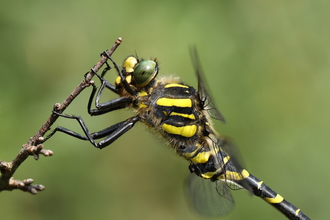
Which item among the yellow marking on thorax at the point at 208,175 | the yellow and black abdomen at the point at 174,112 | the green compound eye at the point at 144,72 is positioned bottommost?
the yellow marking on thorax at the point at 208,175

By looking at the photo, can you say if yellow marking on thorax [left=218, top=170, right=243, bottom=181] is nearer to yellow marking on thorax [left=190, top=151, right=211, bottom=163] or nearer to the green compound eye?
yellow marking on thorax [left=190, top=151, right=211, bottom=163]

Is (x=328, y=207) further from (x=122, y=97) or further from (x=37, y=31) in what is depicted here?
(x=37, y=31)

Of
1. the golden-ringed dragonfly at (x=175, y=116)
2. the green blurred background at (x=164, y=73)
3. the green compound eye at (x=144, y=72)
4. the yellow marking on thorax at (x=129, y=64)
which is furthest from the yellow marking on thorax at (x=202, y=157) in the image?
the green blurred background at (x=164, y=73)

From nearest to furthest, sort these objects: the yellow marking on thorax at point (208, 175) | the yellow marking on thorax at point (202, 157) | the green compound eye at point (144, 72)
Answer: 1. the green compound eye at point (144, 72)
2. the yellow marking on thorax at point (202, 157)
3. the yellow marking on thorax at point (208, 175)

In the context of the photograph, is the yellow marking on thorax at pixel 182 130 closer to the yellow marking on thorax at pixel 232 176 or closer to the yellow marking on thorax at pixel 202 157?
the yellow marking on thorax at pixel 202 157

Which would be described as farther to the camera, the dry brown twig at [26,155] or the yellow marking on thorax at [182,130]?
the yellow marking on thorax at [182,130]

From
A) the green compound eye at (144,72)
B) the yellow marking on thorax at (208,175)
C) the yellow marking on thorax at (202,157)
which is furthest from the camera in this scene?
the yellow marking on thorax at (208,175)

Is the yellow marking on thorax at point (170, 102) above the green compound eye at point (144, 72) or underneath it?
underneath

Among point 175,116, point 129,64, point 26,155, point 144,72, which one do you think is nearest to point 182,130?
point 175,116
